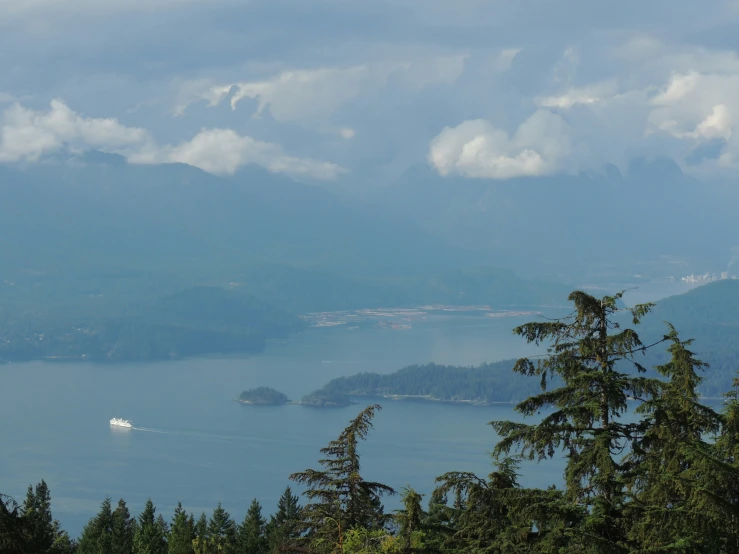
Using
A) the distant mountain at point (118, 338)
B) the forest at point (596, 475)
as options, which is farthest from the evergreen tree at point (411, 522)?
the distant mountain at point (118, 338)

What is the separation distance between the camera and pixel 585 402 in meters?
8.83

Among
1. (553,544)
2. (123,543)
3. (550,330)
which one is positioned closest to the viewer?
(553,544)

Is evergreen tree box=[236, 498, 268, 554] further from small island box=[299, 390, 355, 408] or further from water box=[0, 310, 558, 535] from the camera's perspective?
small island box=[299, 390, 355, 408]

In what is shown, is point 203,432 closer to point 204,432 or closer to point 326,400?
point 204,432

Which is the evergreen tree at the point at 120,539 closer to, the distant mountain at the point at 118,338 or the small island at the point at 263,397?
the small island at the point at 263,397

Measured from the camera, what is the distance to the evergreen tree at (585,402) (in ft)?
28.3

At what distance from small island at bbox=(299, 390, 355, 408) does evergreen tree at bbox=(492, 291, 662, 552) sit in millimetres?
102878

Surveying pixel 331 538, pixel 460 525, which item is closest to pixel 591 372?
pixel 460 525

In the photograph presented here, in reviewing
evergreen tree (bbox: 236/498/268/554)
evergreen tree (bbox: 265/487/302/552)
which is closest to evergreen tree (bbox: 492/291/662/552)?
evergreen tree (bbox: 265/487/302/552)

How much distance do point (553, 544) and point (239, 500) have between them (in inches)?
2498

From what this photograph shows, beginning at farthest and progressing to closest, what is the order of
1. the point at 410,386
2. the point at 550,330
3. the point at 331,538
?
1. the point at 410,386
2. the point at 331,538
3. the point at 550,330

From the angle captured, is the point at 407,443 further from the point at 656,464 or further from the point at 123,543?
the point at 656,464

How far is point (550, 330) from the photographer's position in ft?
29.0

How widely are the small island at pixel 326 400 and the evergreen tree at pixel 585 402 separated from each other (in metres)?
103
